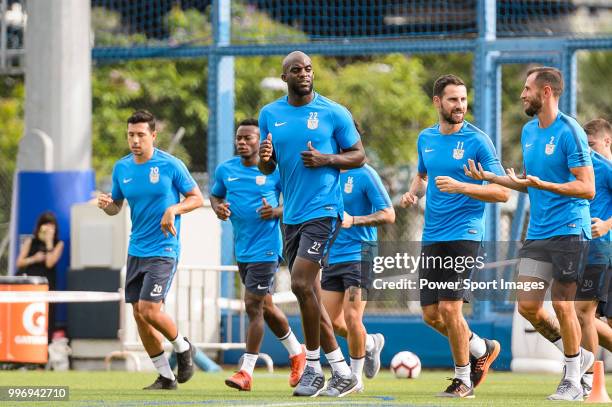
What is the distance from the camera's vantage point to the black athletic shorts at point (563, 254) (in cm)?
1049

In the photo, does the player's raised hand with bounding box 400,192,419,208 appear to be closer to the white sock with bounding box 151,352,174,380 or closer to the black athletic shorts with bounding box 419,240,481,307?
the black athletic shorts with bounding box 419,240,481,307

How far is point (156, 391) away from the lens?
12344 millimetres

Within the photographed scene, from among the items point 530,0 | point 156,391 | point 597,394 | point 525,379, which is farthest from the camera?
point 530,0

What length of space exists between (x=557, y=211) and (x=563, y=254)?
12.1 inches

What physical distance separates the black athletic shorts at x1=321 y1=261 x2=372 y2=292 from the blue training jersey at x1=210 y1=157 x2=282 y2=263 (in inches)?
26.2

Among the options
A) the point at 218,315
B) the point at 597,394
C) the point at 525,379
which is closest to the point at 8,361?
the point at 218,315

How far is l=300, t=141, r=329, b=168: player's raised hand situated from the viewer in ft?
35.3

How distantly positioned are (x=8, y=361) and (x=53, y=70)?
4.06 metres

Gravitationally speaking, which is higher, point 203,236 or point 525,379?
point 203,236

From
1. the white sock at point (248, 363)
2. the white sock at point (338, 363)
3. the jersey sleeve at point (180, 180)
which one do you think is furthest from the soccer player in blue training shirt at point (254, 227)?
the white sock at point (338, 363)

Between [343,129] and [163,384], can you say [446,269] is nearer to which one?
[343,129]

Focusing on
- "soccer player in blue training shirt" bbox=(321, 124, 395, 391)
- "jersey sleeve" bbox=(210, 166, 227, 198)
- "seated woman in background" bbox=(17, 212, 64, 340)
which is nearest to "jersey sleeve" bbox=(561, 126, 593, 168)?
"soccer player in blue training shirt" bbox=(321, 124, 395, 391)

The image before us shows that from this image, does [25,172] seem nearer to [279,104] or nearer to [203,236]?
[203,236]

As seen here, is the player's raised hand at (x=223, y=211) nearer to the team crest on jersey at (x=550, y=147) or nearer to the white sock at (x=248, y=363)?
the white sock at (x=248, y=363)
